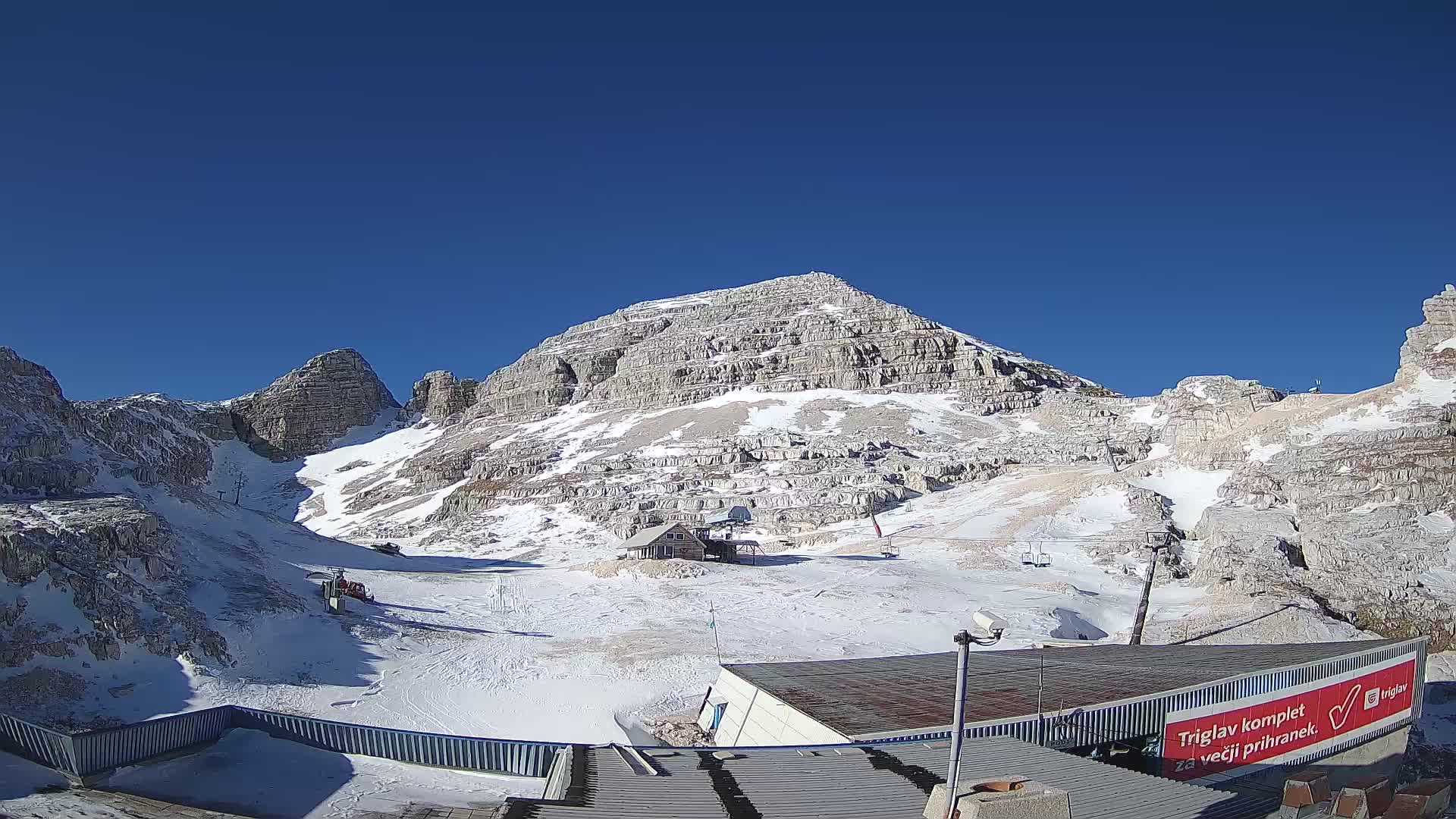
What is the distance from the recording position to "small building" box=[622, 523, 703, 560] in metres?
50.1

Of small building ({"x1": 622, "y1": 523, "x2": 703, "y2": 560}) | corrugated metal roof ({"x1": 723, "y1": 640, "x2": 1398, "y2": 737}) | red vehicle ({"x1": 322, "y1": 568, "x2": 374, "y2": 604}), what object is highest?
small building ({"x1": 622, "y1": 523, "x2": 703, "y2": 560})

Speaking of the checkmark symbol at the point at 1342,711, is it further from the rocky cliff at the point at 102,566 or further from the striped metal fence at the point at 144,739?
the rocky cliff at the point at 102,566

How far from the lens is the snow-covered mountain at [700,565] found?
2375 centimetres

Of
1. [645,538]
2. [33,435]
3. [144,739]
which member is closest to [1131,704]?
[144,739]

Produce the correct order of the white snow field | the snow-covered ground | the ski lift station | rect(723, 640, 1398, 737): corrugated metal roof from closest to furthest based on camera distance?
the ski lift station, rect(723, 640, 1398, 737): corrugated metal roof, the snow-covered ground, the white snow field

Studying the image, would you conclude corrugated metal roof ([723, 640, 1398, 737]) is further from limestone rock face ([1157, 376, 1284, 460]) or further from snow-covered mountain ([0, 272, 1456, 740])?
limestone rock face ([1157, 376, 1284, 460])

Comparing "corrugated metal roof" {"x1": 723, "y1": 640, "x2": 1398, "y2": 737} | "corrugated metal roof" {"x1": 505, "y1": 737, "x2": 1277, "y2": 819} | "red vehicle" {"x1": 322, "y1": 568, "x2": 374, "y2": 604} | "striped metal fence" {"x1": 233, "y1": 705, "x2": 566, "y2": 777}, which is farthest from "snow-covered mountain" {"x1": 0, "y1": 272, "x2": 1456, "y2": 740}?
"corrugated metal roof" {"x1": 505, "y1": 737, "x2": 1277, "y2": 819}

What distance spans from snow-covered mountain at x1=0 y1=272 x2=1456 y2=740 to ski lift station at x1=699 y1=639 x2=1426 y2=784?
581 centimetres

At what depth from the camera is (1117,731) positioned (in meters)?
16.3

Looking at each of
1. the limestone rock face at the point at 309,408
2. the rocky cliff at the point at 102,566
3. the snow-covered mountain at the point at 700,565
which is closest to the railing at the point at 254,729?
the snow-covered mountain at the point at 700,565

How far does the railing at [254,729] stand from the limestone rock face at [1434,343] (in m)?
54.3

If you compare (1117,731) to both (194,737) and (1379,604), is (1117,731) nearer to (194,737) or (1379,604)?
A: (194,737)

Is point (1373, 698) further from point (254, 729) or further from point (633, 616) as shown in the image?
point (633, 616)

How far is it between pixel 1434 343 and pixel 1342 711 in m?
40.5
